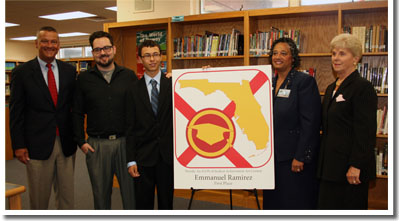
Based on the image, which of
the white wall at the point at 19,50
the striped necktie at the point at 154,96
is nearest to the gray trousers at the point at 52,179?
the striped necktie at the point at 154,96

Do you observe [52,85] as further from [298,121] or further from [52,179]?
[298,121]

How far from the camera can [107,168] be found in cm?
254

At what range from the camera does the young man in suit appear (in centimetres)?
247

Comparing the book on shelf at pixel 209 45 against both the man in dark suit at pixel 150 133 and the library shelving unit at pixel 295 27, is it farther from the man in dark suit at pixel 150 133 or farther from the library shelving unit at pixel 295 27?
the man in dark suit at pixel 150 133

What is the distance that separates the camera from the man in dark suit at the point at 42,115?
8.27 feet

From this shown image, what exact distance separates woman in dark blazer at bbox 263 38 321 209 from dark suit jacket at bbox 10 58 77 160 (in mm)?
1733

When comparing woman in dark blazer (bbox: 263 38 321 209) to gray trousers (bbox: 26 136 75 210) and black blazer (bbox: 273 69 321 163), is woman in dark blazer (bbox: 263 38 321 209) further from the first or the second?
gray trousers (bbox: 26 136 75 210)

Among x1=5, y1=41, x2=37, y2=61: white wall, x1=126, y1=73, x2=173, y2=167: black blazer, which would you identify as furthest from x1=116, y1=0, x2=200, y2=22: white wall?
x1=5, y1=41, x2=37, y2=61: white wall

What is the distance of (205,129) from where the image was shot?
203cm

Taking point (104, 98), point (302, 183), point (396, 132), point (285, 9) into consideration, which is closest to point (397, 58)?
point (396, 132)

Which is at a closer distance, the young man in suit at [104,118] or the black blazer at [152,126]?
the black blazer at [152,126]

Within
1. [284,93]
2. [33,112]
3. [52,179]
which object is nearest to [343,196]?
[284,93]

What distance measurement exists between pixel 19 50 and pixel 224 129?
1577cm

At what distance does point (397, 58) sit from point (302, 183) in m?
1.04
